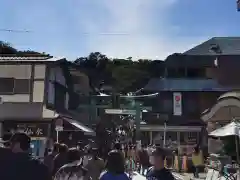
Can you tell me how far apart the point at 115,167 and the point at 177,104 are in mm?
33180

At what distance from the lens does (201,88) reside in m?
38.8

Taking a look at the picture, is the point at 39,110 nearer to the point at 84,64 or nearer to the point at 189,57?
the point at 189,57

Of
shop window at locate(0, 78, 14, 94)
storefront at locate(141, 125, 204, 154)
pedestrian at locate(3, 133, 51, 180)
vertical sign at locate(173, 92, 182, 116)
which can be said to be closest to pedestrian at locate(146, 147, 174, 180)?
pedestrian at locate(3, 133, 51, 180)

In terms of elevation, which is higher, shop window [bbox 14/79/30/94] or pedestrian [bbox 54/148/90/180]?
shop window [bbox 14/79/30/94]

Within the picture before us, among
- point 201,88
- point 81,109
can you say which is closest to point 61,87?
point 81,109

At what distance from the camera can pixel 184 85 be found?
39562 mm

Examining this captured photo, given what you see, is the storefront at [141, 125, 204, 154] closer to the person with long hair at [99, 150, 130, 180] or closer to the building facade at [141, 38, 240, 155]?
the building facade at [141, 38, 240, 155]

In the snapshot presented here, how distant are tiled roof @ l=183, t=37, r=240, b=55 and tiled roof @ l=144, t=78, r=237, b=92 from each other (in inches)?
127

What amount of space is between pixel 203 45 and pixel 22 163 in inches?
1582

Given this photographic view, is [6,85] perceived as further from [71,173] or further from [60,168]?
[71,173]

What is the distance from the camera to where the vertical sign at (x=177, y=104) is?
3806 centimetres

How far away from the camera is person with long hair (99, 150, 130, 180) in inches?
209

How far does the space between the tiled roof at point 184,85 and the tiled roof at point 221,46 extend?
3.22 m

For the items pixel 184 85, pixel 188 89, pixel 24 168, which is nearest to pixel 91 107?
pixel 184 85
